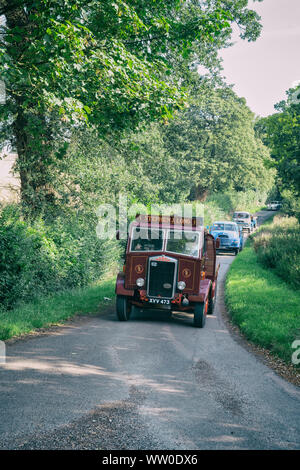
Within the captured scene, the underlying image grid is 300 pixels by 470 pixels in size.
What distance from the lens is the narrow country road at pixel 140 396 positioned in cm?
456

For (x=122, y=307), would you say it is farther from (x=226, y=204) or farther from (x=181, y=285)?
(x=226, y=204)

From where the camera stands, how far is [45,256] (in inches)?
499

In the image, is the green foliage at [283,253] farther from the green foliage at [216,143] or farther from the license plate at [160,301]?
the green foliage at [216,143]

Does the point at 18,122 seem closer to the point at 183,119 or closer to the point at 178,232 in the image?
the point at 178,232

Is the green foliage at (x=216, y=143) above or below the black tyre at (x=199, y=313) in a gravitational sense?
above

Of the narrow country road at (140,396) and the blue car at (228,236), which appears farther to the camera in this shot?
the blue car at (228,236)

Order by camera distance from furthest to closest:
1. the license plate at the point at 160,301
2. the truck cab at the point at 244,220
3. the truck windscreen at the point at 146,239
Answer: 1. the truck cab at the point at 244,220
2. the truck windscreen at the point at 146,239
3. the license plate at the point at 160,301

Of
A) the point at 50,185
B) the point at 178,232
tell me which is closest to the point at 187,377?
the point at 178,232

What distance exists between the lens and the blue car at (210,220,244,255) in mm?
27500

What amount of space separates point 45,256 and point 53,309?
7.11 feet

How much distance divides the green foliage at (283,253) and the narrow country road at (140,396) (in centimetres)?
847

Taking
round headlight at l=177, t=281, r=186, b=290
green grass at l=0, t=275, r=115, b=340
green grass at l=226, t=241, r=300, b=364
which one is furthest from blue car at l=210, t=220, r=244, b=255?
round headlight at l=177, t=281, r=186, b=290

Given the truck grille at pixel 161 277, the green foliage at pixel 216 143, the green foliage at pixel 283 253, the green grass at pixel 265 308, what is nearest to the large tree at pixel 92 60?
the truck grille at pixel 161 277
